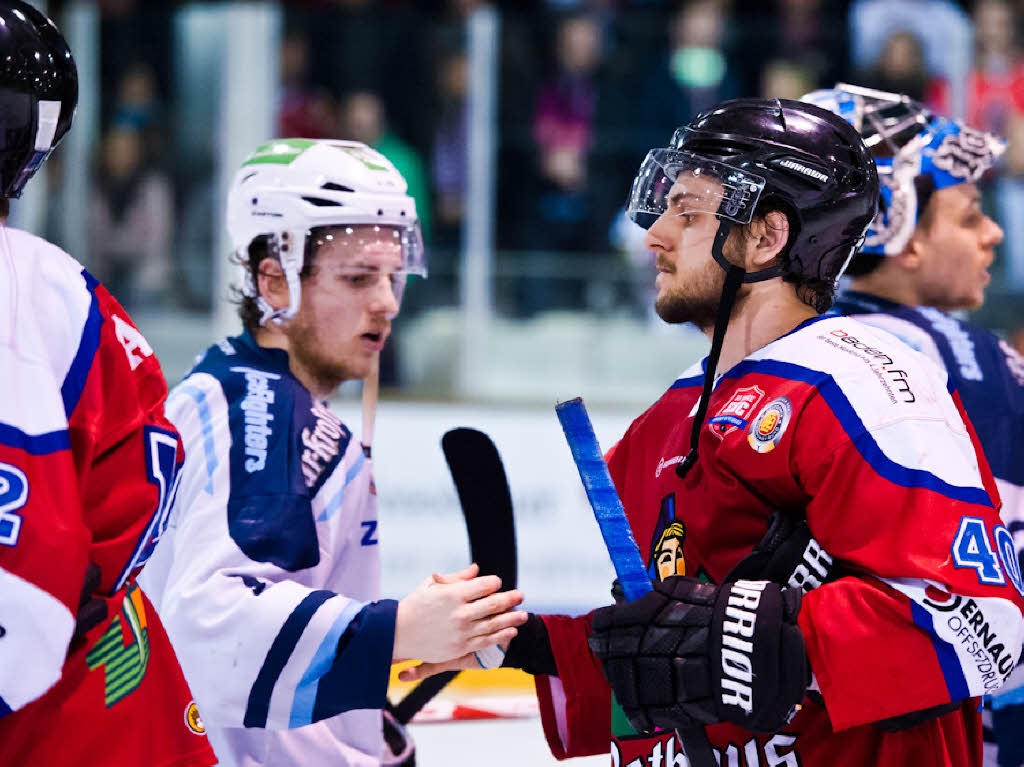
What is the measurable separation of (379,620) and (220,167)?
15.9 feet

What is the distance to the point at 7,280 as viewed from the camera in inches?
54.6

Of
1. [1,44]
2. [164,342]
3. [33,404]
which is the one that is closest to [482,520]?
[33,404]

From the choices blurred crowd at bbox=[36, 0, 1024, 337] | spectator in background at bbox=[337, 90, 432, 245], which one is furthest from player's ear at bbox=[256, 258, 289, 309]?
spectator in background at bbox=[337, 90, 432, 245]

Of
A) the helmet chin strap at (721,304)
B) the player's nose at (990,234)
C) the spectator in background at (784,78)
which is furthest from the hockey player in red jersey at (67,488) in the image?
the spectator in background at (784,78)

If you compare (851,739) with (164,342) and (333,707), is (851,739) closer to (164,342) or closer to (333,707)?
(333,707)

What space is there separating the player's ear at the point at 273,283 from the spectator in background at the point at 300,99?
13.0ft

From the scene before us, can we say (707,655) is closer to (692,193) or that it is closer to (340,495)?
(692,193)

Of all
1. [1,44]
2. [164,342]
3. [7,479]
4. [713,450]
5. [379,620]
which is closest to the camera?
[7,479]

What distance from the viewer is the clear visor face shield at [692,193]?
192cm

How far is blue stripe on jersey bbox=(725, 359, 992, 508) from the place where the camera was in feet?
5.37

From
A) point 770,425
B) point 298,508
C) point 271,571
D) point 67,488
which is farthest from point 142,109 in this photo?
point 67,488

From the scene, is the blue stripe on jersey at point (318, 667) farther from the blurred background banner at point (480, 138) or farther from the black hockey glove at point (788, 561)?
the blurred background banner at point (480, 138)

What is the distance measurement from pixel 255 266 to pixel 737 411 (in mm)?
1197

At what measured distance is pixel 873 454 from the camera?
1.66 metres
